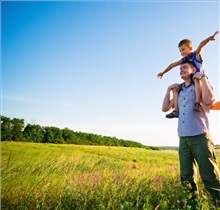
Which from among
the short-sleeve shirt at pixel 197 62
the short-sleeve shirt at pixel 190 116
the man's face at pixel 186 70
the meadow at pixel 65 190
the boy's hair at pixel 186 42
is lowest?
the meadow at pixel 65 190

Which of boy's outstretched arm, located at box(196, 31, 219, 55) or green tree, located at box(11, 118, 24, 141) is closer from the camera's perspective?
boy's outstretched arm, located at box(196, 31, 219, 55)

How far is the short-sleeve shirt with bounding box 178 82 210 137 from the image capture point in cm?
296

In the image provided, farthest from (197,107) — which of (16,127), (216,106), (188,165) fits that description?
(16,127)

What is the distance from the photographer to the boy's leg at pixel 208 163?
2.84 metres

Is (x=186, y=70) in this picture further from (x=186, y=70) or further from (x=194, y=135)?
(x=194, y=135)

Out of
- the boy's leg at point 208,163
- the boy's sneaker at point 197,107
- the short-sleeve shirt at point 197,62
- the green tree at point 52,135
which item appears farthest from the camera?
the green tree at point 52,135

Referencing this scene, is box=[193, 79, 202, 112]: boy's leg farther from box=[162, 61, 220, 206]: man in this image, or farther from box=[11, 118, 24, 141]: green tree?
box=[11, 118, 24, 141]: green tree

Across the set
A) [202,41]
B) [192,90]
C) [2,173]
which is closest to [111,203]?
[2,173]

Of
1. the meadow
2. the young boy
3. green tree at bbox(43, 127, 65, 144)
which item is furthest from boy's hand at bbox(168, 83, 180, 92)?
green tree at bbox(43, 127, 65, 144)

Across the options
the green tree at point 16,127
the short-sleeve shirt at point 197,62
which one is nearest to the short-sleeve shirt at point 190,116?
the short-sleeve shirt at point 197,62

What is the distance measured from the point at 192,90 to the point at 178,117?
502 mm

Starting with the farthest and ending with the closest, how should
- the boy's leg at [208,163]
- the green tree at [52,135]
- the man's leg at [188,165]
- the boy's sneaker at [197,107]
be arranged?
the green tree at [52,135]
the man's leg at [188,165]
the boy's sneaker at [197,107]
the boy's leg at [208,163]

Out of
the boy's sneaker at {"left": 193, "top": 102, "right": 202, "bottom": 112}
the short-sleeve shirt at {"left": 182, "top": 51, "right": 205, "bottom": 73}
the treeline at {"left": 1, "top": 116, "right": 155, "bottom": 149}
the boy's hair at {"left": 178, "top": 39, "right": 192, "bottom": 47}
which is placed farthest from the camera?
the treeline at {"left": 1, "top": 116, "right": 155, "bottom": 149}

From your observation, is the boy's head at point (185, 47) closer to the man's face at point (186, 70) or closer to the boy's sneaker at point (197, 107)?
the man's face at point (186, 70)
